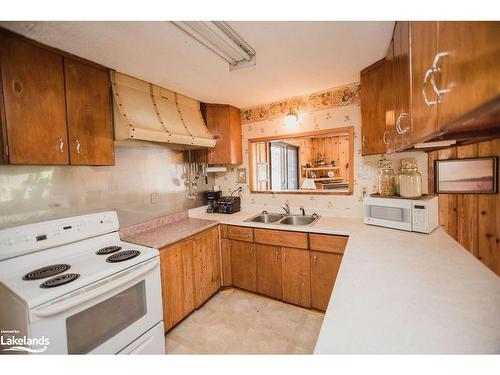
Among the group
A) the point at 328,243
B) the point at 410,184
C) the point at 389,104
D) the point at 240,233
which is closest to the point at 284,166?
the point at 240,233

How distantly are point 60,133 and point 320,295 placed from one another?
8.05ft

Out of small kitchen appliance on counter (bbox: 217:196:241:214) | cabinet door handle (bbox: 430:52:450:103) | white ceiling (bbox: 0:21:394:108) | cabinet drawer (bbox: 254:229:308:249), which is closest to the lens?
cabinet door handle (bbox: 430:52:450:103)

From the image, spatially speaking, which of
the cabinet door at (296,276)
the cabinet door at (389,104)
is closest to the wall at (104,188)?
the cabinet door at (296,276)

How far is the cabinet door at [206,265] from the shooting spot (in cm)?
221

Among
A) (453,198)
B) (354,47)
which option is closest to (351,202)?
(453,198)

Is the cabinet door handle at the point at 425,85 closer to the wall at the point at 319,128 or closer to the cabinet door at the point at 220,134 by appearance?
the wall at the point at 319,128

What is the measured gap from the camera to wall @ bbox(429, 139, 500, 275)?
5.22 feet

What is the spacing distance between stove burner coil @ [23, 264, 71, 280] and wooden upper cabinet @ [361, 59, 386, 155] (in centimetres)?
244

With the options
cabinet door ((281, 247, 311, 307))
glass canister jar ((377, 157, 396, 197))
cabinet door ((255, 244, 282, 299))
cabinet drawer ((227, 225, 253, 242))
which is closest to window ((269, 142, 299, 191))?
cabinet drawer ((227, 225, 253, 242))

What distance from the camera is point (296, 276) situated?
7.19ft

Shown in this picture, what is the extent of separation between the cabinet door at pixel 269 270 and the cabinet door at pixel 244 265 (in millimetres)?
60

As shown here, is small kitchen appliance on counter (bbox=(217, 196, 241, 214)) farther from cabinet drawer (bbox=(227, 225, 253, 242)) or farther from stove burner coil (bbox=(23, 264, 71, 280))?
stove burner coil (bbox=(23, 264, 71, 280))

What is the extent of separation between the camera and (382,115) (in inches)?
72.3

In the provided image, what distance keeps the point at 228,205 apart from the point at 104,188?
4.59 ft
